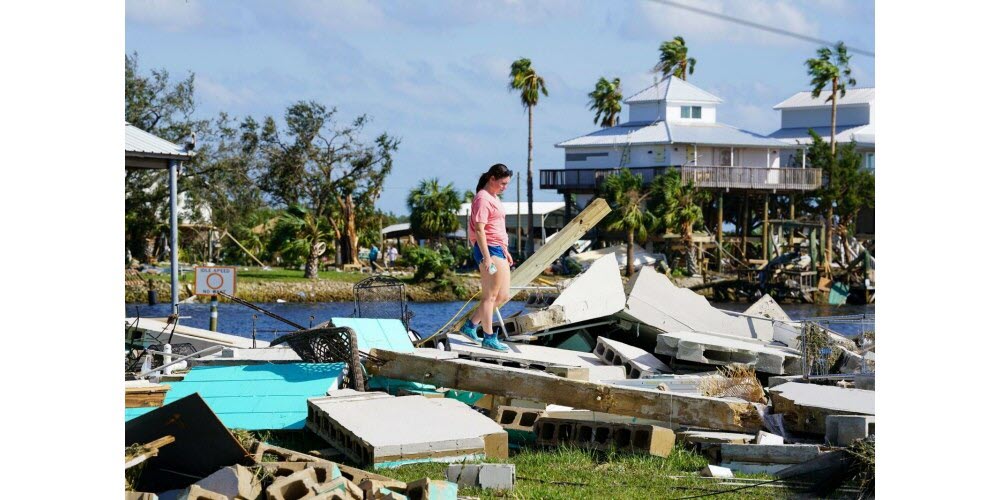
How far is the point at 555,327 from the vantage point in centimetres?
1214

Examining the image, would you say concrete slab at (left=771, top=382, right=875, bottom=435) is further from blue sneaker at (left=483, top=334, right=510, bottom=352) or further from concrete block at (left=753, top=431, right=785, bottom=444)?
blue sneaker at (left=483, top=334, right=510, bottom=352)

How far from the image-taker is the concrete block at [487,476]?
21.7 feet

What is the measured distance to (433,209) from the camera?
64.3 m

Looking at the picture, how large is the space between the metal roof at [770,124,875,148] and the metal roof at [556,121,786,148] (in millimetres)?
3403

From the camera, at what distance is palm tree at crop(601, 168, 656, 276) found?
6059 centimetres

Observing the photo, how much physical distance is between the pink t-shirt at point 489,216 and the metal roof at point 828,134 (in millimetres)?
62743

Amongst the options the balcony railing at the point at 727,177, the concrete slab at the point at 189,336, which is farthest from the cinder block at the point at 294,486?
the balcony railing at the point at 727,177

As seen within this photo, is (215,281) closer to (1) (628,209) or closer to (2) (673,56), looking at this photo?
(1) (628,209)

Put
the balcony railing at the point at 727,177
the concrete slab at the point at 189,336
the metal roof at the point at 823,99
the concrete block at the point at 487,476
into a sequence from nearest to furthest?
the concrete block at the point at 487,476, the concrete slab at the point at 189,336, the balcony railing at the point at 727,177, the metal roof at the point at 823,99

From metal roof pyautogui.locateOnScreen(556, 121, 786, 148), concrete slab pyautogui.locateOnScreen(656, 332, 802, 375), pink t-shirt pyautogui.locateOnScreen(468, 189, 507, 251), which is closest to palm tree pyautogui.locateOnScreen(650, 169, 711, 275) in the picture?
metal roof pyautogui.locateOnScreen(556, 121, 786, 148)

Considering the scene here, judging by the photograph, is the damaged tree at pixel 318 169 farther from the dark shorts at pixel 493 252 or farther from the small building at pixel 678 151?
the dark shorts at pixel 493 252
